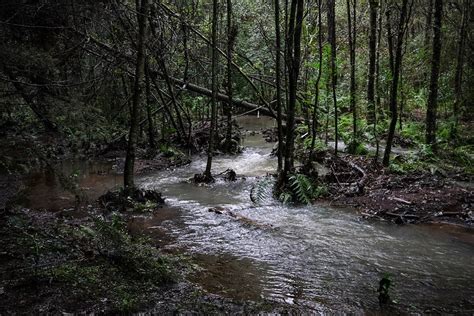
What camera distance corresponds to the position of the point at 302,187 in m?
9.94

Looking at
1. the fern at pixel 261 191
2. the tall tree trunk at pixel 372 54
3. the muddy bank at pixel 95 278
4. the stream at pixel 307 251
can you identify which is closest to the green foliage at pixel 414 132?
the tall tree trunk at pixel 372 54

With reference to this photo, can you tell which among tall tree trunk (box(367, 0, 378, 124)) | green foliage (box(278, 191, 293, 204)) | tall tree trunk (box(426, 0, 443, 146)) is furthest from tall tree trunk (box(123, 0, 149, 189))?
tall tree trunk (box(367, 0, 378, 124))

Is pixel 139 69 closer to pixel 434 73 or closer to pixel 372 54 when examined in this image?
pixel 434 73

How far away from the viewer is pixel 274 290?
5.48 metres

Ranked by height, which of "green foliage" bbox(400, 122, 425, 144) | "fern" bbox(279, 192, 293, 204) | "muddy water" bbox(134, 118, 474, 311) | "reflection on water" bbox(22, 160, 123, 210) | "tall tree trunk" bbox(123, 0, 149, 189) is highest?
"tall tree trunk" bbox(123, 0, 149, 189)

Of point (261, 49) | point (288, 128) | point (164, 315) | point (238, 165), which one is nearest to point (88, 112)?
point (164, 315)

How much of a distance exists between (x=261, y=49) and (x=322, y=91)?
343 inches

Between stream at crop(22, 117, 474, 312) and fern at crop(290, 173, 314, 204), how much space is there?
29 centimetres

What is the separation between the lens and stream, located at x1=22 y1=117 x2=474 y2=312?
17.6 ft

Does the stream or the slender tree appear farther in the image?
the slender tree

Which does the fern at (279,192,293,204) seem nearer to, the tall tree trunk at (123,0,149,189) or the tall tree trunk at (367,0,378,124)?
the tall tree trunk at (123,0,149,189)

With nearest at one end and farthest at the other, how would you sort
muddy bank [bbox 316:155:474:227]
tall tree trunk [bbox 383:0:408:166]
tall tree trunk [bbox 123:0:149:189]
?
muddy bank [bbox 316:155:474:227], tall tree trunk [bbox 123:0:149:189], tall tree trunk [bbox 383:0:408:166]

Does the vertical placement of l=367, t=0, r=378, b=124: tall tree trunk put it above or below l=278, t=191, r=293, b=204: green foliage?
above

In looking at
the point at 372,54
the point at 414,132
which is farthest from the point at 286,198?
the point at 372,54
